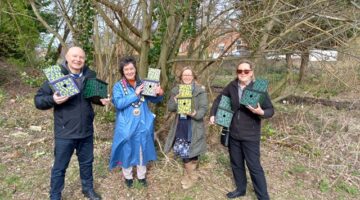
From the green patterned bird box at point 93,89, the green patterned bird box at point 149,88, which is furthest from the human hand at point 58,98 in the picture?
the green patterned bird box at point 149,88

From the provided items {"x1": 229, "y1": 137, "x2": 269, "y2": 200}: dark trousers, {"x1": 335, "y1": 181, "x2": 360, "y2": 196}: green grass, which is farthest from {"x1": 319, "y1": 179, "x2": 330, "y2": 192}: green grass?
{"x1": 229, "y1": 137, "x2": 269, "y2": 200}: dark trousers

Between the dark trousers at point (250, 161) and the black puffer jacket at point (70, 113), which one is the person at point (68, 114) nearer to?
the black puffer jacket at point (70, 113)

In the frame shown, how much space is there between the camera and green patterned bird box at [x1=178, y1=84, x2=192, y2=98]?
3.99m

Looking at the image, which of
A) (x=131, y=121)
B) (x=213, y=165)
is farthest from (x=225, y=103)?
(x=213, y=165)

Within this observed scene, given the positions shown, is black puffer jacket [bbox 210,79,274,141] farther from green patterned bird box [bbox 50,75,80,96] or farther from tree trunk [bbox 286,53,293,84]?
tree trunk [bbox 286,53,293,84]

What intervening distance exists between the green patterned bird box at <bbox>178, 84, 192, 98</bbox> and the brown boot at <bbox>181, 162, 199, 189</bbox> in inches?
40.4

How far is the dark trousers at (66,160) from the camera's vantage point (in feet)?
11.6

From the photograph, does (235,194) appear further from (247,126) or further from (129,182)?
(129,182)

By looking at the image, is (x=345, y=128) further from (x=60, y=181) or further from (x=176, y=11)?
(x=60, y=181)

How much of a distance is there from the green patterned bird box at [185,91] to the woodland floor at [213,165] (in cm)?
111

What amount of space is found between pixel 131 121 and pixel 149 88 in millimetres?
449

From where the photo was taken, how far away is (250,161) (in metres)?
3.79

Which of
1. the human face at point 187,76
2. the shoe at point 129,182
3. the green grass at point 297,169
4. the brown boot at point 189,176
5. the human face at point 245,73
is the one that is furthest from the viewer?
the green grass at point 297,169

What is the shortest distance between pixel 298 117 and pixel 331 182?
293 centimetres
